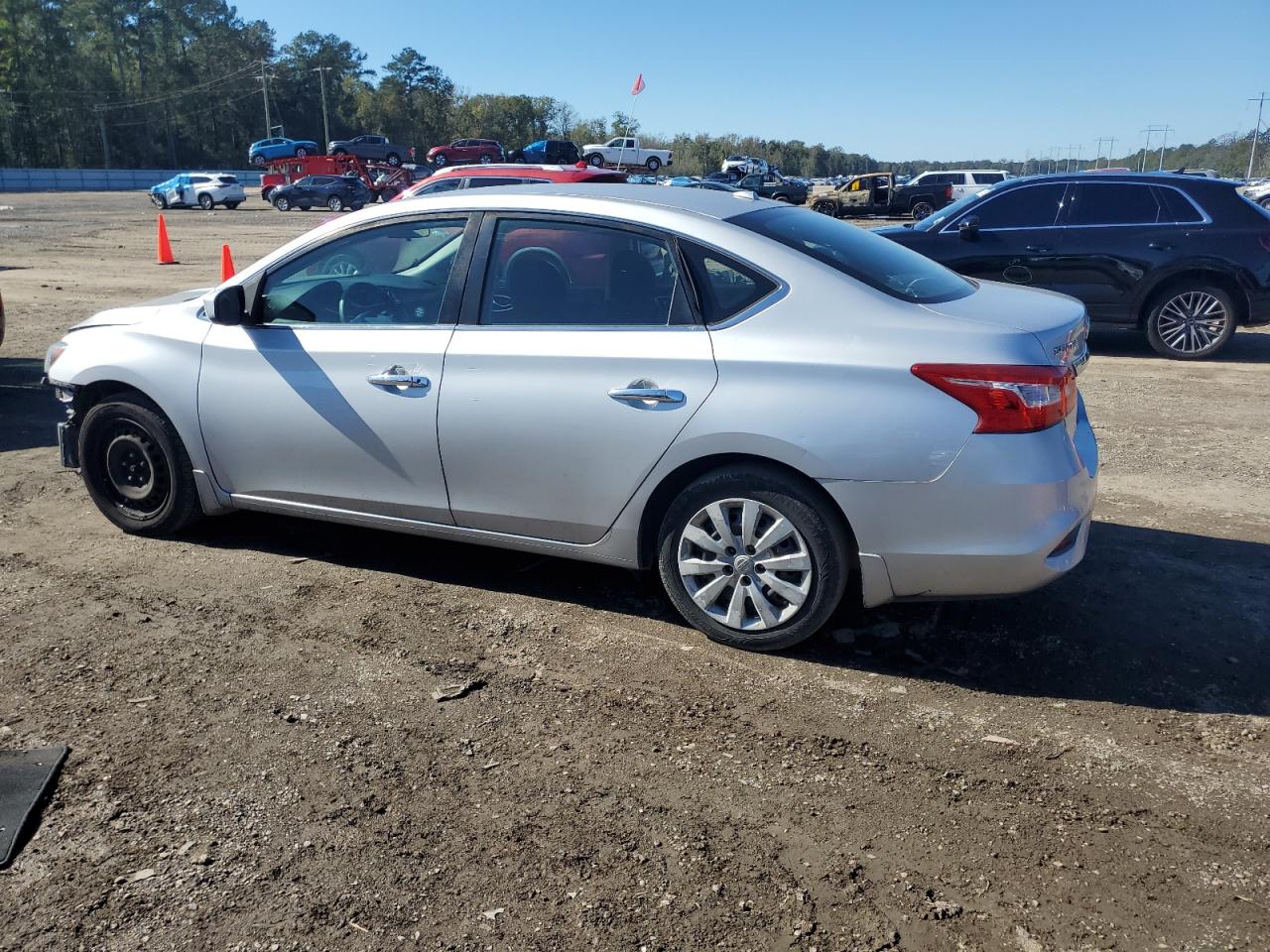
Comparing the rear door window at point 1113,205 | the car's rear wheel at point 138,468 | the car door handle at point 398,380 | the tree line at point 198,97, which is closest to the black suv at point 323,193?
the rear door window at point 1113,205

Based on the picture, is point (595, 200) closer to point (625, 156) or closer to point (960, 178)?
point (960, 178)

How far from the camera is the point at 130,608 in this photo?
4.38 meters

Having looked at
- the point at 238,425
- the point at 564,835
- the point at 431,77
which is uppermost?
the point at 431,77

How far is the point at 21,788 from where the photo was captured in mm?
3094

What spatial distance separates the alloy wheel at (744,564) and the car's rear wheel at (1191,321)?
8091mm

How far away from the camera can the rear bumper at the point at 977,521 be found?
351 cm

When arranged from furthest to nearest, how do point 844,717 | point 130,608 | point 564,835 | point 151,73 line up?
point 151,73 → point 130,608 → point 844,717 → point 564,835

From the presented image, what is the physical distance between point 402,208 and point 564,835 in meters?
2.87

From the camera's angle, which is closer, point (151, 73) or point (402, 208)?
point (402, 208)

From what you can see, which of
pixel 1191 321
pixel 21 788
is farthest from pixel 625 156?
pixel 21 788

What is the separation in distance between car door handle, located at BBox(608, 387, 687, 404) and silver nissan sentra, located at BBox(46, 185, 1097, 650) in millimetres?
12

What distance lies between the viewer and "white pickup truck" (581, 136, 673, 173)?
49.3m

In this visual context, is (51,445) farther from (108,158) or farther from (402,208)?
(108,158)

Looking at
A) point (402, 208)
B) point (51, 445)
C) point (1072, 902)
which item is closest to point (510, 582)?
point (402, 208)
